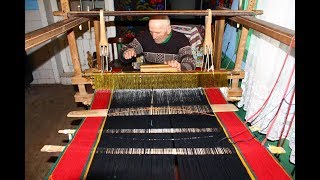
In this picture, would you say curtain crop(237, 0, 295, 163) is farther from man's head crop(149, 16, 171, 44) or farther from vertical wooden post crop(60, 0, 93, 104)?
vertical wooden post crop(60, 0, 93, 104)

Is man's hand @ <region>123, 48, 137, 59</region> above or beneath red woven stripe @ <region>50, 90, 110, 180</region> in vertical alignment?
above

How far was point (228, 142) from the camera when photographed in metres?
2.07

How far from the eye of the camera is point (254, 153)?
1913 millimetres

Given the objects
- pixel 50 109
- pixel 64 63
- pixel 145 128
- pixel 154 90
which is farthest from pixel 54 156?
pixel 64 63

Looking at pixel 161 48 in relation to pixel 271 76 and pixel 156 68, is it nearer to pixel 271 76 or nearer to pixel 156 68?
pixel 156 68

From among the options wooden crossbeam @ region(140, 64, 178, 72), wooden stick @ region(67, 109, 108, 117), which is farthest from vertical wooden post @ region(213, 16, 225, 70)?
wooden stick @ region(67, 109, 108, 117)

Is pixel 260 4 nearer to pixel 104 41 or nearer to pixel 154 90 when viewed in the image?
pixel 154 90

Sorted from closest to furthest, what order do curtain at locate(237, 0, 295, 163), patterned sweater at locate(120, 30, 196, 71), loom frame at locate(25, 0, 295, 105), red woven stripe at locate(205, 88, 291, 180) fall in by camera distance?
red woven stripe at locate(205, 88, 291, 180)
loom frame at locate(25, 0, 295, 105)
curtain at locate(237, 0, 295, 163)
patterned sweater at locate(120, 30, 196, 71)

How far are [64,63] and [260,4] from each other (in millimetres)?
6264

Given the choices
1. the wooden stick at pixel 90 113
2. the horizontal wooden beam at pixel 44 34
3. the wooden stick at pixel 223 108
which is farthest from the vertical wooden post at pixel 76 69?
the wooden stick at pixel 223 108

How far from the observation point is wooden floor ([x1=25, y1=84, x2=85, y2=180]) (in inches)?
161

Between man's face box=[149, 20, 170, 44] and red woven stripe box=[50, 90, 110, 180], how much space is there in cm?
174

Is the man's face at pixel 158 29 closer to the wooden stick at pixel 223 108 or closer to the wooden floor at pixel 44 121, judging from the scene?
the wooden stick at pixel 223 108

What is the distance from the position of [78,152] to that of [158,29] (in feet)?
7.46
